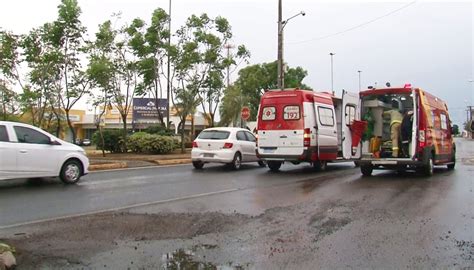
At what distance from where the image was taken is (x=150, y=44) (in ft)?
83.0

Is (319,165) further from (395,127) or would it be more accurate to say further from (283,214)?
(283,214)

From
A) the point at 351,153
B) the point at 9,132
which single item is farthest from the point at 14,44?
the point at 351,153

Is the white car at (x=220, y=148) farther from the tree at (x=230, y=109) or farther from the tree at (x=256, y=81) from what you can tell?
the tree at (x=256, y=81)

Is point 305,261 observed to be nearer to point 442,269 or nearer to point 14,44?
point 442,269

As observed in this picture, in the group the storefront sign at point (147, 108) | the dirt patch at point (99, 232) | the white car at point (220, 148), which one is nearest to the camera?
the dirt patch at point (99, 232)

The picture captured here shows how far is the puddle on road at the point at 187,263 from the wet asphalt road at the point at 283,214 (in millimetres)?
24

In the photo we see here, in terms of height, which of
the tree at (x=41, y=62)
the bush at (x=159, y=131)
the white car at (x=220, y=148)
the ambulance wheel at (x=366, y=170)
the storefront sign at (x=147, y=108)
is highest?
the tree at (x=41, y=62)

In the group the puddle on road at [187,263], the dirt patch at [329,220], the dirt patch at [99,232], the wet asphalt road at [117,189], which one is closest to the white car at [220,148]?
the wet asphalt road at [117,189]

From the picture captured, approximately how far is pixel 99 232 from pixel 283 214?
3.17 m


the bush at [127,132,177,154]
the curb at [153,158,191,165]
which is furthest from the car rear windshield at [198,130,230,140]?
the bush at [127,132,177,154]

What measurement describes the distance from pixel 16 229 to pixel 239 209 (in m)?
3.78

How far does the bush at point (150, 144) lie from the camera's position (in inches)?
965

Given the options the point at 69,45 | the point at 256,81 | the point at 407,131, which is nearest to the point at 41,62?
the point at 69,45

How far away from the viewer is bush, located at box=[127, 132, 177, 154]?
24.5 metres
